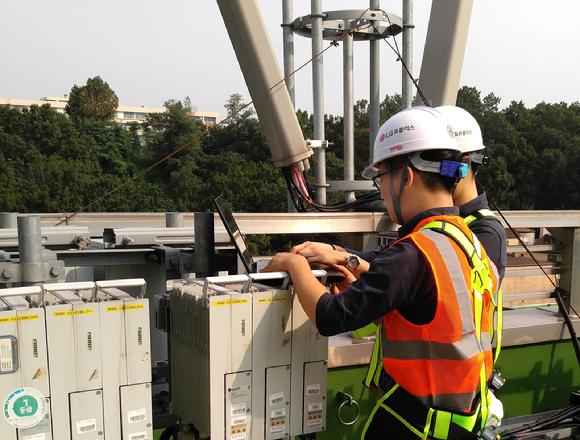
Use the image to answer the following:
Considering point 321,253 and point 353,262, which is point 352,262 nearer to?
point 353,262

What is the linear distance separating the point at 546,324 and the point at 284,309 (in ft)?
Answer: 12.3

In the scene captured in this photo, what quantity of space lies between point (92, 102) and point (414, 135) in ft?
268

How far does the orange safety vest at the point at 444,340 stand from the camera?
87.5 inches

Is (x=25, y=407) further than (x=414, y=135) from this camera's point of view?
No

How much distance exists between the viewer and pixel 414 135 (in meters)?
2.47

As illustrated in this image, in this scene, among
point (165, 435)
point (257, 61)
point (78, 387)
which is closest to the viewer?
point (78, 387)

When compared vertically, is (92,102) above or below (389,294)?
above

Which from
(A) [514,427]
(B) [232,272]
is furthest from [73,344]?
(A) [514,427]

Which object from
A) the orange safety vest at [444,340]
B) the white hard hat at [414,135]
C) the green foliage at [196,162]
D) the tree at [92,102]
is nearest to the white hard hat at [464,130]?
the white hard hat at [414,135]

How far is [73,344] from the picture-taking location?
233 centimetres

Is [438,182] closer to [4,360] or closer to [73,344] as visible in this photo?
[73,344]

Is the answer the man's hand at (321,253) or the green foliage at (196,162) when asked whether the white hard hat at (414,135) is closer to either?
the man's hand at (321,253)

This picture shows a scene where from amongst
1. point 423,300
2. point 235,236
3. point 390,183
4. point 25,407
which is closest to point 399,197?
point 390,183

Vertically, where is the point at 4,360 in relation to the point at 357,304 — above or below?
below
